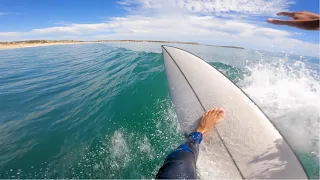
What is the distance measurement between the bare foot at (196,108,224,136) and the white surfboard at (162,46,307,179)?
0.41 ft

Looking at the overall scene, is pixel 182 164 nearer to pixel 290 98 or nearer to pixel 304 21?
pixel 304 21

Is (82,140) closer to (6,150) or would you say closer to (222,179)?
(6,150)

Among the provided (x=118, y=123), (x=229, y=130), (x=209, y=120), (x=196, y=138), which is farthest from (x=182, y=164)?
(x=118, y=123)

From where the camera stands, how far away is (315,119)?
5129mm

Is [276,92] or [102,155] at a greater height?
[276,92]

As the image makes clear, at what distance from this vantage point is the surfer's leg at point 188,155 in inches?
111

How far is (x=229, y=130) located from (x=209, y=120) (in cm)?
47

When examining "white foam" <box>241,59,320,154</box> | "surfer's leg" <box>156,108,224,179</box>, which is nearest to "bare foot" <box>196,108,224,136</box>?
"surfer's leg" <box>156,108,224,179</box>

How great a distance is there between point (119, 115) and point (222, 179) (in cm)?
346

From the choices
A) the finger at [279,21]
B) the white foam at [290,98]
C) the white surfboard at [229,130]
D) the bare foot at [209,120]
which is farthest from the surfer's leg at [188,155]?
the finger at [279,21]

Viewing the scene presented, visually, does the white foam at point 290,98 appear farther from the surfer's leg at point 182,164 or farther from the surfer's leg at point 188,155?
the surfer's leg at point 182,164

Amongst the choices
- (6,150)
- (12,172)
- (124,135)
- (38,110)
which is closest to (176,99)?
(124,135)

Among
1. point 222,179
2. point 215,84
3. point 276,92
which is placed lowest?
point 222,179

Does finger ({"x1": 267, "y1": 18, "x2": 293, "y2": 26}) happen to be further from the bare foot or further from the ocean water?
the ocean water
